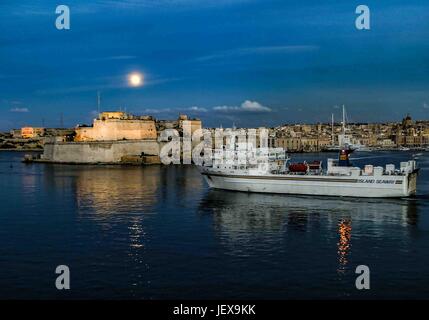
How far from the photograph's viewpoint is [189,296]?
43.5ft

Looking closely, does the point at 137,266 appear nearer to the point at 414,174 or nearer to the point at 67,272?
the point at 67,272

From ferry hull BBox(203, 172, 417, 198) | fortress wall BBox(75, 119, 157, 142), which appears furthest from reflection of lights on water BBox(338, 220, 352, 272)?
fortress wall BBox(75, 119, 157, 142)

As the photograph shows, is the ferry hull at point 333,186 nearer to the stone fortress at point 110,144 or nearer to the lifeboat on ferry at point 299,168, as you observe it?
the lifeboat on ferry at point 299,168

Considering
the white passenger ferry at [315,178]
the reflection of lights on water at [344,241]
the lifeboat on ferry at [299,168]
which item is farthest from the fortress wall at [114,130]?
the reflection of lights on water at [344,241]

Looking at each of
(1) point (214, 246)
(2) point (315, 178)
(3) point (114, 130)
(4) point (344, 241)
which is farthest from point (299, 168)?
(3) point (114, 130)

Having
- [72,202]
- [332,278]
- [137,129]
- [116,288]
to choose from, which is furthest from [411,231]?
[137,129]

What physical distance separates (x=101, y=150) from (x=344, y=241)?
60.3 metres

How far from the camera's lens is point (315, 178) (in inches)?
1293

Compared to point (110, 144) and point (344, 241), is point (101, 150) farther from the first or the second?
point (344, 241)

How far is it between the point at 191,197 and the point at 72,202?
726cm

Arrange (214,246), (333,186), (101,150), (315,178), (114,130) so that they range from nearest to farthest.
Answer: (214,246)
(333,186)
(315,178)
(101,150)
(114,130)

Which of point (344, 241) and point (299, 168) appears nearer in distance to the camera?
point (344, 241)

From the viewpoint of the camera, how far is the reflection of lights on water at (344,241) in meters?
16.7

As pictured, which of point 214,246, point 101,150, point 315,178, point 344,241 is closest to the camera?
point 214,246
